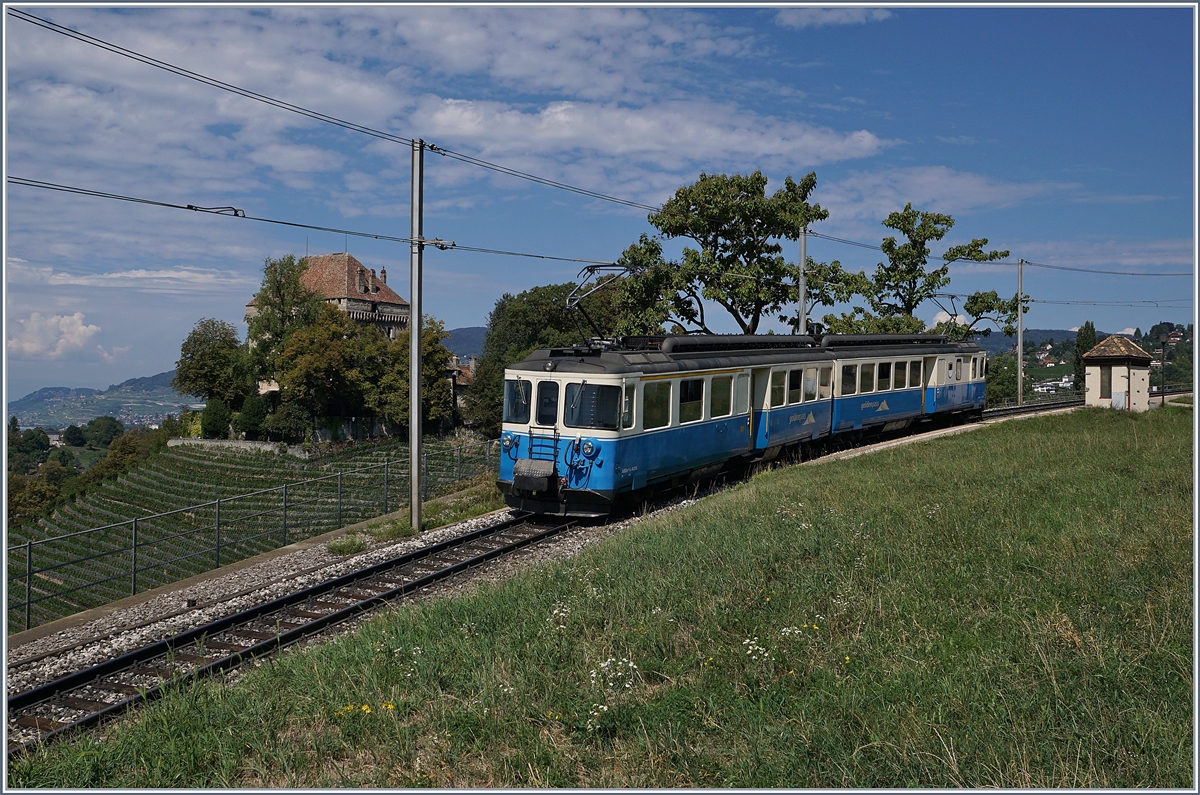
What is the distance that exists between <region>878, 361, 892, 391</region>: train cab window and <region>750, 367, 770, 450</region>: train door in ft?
22.0

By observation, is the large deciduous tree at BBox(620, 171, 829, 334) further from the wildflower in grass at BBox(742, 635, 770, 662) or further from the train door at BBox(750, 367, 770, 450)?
the wildflower in grass at BBox(742, 635, 770, 662)

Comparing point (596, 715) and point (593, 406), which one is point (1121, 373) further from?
point (596, 715)

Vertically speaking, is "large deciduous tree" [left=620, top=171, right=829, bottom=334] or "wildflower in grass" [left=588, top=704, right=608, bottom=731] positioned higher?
"large deciduous tree" [left=620, top=171, right=829, bottom=334]

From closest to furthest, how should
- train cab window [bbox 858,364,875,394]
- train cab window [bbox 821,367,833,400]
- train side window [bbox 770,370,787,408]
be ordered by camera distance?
train side window [bbox 770,370,787,408], train cab window [bbox 821,367,833,400], train cab window [bbox 858,364,875,394]

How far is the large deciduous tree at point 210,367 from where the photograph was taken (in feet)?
295

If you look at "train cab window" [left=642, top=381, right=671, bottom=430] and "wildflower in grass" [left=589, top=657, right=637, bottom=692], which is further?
"train cab window" [left=642, top=381, right=671, bottom=430]

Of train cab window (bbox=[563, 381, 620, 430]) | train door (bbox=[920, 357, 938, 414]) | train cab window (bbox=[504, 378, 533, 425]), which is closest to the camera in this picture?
train cab window (bbox=[563, 381, 620, 430])

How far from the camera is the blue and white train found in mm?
14680

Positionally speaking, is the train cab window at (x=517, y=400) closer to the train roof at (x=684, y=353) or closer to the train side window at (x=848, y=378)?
the train roof at (x=684, y=353)

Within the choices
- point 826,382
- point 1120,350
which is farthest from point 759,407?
point 1120,350

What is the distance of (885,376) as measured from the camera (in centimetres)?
2472

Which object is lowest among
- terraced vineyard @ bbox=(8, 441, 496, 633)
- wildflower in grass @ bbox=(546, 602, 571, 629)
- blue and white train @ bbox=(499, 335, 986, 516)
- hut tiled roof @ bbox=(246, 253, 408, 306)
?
terraced vineyard @ bbox=(8, 441, 496, 633)

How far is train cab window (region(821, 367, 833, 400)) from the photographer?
71.6ft

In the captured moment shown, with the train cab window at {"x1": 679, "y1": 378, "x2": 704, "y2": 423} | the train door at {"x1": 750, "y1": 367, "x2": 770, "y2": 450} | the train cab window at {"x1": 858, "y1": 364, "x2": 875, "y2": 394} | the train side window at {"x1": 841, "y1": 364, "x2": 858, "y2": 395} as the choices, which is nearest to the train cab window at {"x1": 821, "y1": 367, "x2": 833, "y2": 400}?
the train side window at {"x1": 841, "y1": 364, "x2": 858, "y2": 395}
